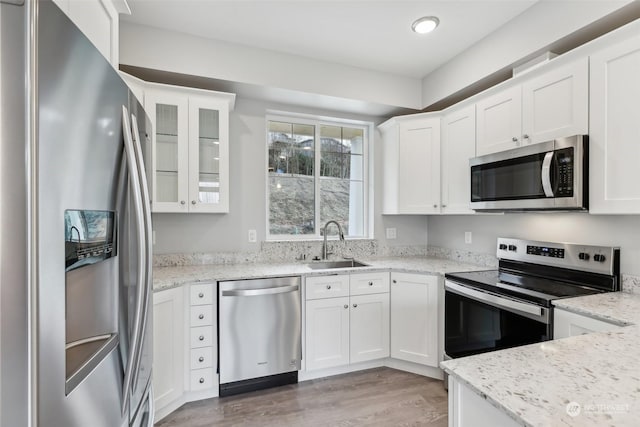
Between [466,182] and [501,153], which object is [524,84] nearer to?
[501,153]

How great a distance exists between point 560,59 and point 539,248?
1250 millimetres

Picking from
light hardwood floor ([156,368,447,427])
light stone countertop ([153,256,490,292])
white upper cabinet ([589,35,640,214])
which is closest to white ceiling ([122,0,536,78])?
white upper cabinet ([589,35,640,214])

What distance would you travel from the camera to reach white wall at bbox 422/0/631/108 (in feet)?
5.97

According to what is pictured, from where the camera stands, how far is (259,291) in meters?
2.30

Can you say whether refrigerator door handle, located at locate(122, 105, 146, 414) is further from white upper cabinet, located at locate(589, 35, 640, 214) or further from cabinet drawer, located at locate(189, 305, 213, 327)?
white upper cabinet, located at locate(589, 35, 640, 214)

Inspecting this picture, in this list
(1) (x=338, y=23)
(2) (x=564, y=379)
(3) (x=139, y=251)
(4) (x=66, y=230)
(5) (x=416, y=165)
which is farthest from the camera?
(5) (x=416, y=165)

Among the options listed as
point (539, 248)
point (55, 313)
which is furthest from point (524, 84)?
point (55, 313)

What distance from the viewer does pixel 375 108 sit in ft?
10.4

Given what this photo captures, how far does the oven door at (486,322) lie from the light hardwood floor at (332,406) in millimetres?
427

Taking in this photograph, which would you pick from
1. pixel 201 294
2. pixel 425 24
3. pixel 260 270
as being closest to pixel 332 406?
pixel 260 270

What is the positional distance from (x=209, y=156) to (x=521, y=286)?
2.44 m

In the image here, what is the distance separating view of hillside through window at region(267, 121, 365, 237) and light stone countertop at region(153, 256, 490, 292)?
515mm

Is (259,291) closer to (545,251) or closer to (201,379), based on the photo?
(201,379)

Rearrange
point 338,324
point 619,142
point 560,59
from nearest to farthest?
point 619,142
point 560,59
point 338,324
